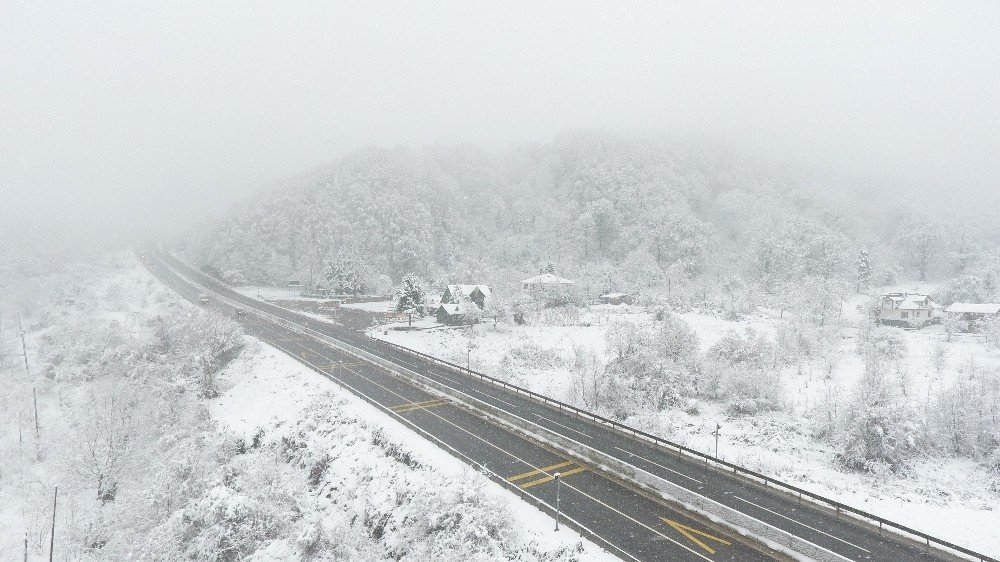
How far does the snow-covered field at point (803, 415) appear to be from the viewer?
81.9 ft

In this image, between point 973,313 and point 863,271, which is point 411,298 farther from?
point 863,271

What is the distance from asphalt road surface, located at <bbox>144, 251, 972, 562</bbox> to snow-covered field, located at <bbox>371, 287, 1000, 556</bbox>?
4355mm

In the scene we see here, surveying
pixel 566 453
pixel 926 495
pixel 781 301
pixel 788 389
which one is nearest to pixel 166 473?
pixel 566 453

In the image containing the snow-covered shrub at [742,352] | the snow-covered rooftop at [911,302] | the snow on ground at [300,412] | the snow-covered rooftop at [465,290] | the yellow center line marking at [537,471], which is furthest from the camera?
the snow-covered rooftop at [465,290]

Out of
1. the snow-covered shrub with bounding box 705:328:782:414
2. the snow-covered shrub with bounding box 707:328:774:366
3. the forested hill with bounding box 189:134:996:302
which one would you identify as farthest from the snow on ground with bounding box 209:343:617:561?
the forested hill with bounding box 189:134:996:302

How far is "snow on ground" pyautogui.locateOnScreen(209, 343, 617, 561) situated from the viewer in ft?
72.6

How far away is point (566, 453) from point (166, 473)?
85.1 feet

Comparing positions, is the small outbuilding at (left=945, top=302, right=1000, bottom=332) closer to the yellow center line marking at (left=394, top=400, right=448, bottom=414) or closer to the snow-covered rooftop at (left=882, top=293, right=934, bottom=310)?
the snow-covered rooftop at (left=882, top=293, right=934, bottom=310)

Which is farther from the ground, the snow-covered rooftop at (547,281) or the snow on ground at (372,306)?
the snow-covered rooftop at (547,281)

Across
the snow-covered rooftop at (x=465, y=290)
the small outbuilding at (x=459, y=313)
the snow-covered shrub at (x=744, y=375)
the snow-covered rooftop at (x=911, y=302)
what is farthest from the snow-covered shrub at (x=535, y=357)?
the snow-covered rooftop at (x=911, y=302)

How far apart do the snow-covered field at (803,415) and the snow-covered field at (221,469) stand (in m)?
15.9

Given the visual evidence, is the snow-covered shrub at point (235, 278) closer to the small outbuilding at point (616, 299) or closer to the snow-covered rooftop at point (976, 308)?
the small outbuilding at point (616, 299)

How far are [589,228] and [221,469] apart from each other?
120 m

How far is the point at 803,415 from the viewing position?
38.3 m
